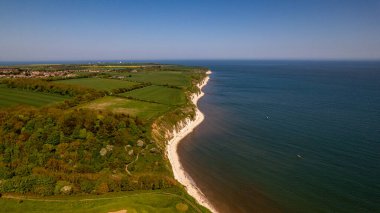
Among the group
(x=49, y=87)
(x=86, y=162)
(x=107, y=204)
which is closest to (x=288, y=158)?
(x=107, y=204)

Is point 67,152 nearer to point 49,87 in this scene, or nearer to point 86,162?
point 86,162

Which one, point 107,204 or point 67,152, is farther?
point 67,152

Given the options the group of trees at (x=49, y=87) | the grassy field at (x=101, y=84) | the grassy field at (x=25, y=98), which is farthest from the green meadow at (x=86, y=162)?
the grassy field at (x=101, y=84)

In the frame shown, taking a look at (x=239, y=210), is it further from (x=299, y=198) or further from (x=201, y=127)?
(x=201, y=127)

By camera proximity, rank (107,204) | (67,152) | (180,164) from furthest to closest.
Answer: (180,164) < (67,152) < (107,204)

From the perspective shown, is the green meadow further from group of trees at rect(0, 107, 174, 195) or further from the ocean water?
the ocean water

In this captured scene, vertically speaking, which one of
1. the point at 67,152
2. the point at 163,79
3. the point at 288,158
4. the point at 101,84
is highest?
the point at 101,84

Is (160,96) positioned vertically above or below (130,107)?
below

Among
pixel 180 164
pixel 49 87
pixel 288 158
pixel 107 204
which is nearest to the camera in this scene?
pixel 107 204
